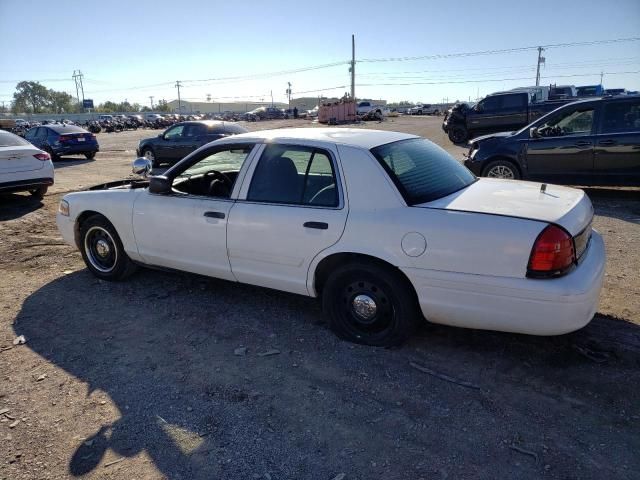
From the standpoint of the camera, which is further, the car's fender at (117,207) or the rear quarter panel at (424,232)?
the car's fender at (117,207)

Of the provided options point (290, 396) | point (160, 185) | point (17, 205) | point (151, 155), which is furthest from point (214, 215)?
point (151, 155)

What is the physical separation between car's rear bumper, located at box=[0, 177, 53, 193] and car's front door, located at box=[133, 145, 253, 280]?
5764mm

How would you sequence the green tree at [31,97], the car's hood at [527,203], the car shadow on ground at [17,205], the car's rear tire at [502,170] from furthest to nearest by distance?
the green tree at [31,97]
the car's rear tire at [502,170]
the car shadow on ground at [17,205]
the car's hood at [527,203]

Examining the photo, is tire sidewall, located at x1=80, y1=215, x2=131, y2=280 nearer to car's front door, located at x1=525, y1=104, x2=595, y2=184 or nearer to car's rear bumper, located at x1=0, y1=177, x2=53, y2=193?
car's rear bumper, located at x1=0, y1=177, x2=53, y2=193

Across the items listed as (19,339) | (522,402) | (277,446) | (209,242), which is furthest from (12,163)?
(522,402)

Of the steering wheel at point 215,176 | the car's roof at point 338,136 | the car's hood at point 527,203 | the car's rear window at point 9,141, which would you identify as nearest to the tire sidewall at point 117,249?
the steering wheel at point 215,176

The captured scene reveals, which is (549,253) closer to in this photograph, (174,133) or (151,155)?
(174,133)

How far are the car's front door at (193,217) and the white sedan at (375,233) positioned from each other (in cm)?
1

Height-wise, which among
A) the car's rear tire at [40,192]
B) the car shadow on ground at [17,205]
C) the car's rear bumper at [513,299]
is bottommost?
the car shadow on ground at [17,205]

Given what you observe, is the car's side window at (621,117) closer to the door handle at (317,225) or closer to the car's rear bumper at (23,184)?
the door handle at (317,225)

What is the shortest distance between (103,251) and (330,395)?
319cm

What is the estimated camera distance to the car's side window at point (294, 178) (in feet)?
12.0

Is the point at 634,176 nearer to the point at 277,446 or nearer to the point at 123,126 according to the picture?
the point at 277,446

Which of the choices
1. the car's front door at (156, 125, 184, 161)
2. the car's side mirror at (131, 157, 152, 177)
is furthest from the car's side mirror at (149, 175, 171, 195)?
the car's front door at (156, 125, 184, 161)
